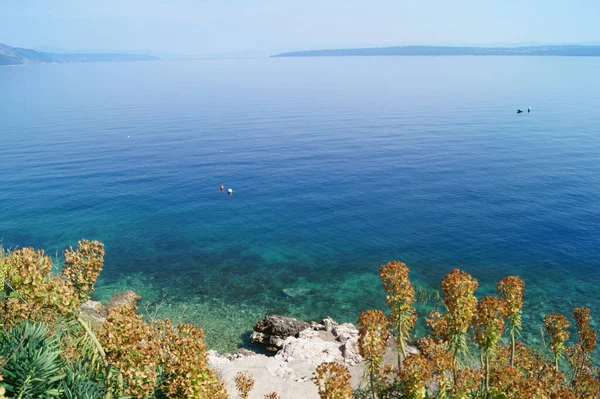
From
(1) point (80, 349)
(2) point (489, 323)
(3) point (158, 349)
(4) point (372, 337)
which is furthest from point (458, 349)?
(1) point (80, 349)

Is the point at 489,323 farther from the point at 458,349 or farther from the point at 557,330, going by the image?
the point at 557,330

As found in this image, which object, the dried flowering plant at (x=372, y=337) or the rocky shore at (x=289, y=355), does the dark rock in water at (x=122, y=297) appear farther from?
the dried flowering plant at (x=372, y=337)

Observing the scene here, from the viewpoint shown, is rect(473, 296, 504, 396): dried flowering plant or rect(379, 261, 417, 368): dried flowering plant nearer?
rect(473, 296, 504, 396): dried flowering plant

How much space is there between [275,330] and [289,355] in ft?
10.6

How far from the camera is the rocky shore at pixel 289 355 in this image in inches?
1056

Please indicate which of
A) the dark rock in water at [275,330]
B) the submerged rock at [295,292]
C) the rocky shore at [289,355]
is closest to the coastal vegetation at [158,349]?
the rocky shore at [289,355]

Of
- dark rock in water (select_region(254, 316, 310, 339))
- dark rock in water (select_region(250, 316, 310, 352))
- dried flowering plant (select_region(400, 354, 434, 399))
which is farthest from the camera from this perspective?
dark rock in water (select_region(254, 316, 310, 339))

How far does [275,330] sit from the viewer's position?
109 feet

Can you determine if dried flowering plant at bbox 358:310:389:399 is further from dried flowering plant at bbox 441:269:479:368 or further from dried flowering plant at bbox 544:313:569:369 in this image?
dried flowering plant at bbox 544:313:569:369

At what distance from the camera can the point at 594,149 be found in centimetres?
7750

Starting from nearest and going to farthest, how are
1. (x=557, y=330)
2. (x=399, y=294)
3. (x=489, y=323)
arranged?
(x=489, y=323), (x=399, y=294), (x=557, y=330)

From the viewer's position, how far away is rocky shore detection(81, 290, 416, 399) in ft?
88.0

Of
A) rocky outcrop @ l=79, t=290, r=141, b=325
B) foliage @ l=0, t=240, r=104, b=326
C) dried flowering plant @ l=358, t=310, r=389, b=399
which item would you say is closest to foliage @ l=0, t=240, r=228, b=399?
foliage @ l=0, t=240, r=104, b=326

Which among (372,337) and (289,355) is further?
(289,355)
